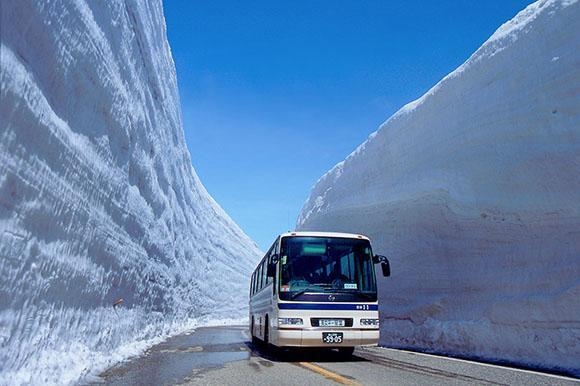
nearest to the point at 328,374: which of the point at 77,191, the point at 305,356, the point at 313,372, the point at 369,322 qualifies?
the point at 313,372

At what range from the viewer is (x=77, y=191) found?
7.70 meters

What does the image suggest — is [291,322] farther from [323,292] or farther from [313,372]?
[313,372]

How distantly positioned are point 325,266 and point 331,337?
132 centimetres

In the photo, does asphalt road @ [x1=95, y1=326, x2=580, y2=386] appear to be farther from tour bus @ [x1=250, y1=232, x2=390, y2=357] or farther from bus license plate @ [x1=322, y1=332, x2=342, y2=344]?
tour bus @ [x1=250, y1=232, x2=390, y2=357]

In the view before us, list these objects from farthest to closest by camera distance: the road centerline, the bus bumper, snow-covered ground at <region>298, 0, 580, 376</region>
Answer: snow-covered ground at <region>298, 0, 580, 376</region> < the bus bumper < the road centerline

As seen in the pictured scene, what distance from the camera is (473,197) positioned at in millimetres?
13664

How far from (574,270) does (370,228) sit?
11.0 meters

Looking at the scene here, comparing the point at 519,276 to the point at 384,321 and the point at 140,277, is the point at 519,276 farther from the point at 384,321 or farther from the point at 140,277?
the point at 140,277

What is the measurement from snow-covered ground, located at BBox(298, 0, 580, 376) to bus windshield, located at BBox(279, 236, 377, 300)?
130 inches

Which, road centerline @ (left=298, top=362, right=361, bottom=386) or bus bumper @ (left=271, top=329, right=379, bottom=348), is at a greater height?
bus bumper @ (left=271, top=329, right=379, bottom=348)

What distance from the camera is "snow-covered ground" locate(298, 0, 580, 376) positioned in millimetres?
10203

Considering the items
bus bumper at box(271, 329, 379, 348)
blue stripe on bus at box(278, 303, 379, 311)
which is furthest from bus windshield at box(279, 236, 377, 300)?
bus bumper at box(271, 329, 379, 348)

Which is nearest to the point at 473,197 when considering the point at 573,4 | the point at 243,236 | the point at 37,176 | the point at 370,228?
the point at 573,4

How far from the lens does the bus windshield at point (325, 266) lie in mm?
9383
